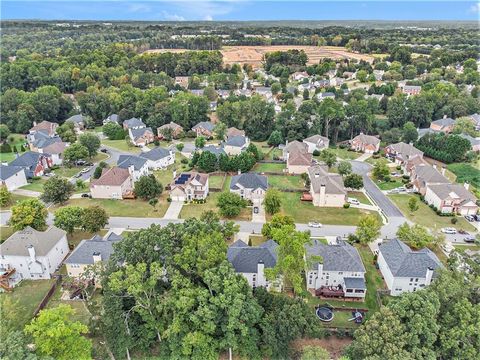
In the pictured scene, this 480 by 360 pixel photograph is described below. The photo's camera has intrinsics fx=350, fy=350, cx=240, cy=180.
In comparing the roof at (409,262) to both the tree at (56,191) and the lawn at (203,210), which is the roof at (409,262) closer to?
the lawn at (203,210)

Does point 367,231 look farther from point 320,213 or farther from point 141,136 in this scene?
point 141,136

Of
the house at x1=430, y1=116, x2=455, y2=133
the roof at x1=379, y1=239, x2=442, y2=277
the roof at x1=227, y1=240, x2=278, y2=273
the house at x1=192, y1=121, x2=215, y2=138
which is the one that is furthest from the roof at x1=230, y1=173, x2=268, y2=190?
the house at x1=430, y1=116, x2=455, y2=133

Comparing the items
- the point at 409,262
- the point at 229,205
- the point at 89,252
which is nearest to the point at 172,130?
the point at 229,205

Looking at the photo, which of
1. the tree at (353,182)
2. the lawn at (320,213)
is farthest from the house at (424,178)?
the lawn at (320,213)

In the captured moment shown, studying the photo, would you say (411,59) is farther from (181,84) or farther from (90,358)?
(90,358)

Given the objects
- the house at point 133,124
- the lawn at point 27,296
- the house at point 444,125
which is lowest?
the lawn at point 27,296

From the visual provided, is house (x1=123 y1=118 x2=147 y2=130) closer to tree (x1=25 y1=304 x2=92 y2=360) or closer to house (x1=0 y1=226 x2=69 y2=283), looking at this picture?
house (x1=0 y1=226 x2=69 y2=283)

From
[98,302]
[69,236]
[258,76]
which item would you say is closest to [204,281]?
[98,302]
